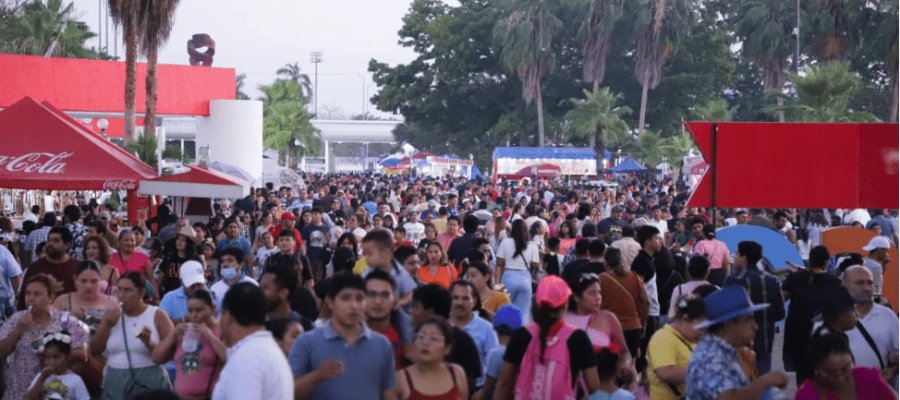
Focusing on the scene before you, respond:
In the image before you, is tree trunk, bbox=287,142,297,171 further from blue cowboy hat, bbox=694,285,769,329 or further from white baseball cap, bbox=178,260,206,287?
blue cowboy hat, bbox=694,285,769,329

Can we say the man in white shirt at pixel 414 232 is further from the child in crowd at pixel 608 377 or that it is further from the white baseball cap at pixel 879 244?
the child in crowd at pixel 608 377

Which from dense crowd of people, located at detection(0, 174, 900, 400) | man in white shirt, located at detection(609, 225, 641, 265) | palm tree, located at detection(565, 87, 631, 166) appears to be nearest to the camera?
dense crowd of people, located at detection(0, 174, 900, 400)

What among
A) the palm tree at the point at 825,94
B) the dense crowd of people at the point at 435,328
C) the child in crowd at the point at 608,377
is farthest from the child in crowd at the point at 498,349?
the palm tree at the point at 825,94

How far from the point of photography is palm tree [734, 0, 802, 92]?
69188 millimetres

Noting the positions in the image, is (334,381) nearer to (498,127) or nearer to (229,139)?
(229,139)

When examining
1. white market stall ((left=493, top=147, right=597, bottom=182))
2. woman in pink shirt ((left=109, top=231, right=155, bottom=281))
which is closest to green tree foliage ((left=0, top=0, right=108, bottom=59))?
white market stall ((left=493, top=147, right=597, bottom=182))

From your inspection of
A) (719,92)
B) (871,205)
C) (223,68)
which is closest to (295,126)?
(719,92)

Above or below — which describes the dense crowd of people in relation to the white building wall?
below

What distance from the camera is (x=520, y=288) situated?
46.1 ft

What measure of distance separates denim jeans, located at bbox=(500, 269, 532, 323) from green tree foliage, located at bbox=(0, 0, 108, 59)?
46392 mm

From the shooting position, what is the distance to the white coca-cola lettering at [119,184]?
1792cm

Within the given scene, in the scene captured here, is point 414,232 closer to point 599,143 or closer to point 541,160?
point 541,160

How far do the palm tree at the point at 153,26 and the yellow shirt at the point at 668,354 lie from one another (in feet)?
81.2

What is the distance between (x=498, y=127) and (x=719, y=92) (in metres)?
12.3
